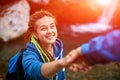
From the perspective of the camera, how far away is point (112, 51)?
8.46 feet

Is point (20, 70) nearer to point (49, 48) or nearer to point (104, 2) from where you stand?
point (49, 48)

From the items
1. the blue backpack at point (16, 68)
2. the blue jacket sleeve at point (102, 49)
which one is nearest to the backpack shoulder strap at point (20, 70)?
the blue backpack at point (16, 68)

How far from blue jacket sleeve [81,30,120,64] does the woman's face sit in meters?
0.48

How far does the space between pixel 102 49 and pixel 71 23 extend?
0.58m

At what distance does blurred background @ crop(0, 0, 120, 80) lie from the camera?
9.74ft

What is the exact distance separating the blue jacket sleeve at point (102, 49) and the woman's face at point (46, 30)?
0.48 m

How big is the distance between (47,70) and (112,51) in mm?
591

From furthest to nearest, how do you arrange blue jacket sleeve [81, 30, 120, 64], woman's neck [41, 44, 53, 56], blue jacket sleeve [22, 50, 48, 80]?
woman's neck [41, 44, 53, 56] < blue jacket sleeve [22, 50, 48, 80] < blue jacket sleeve [81, 30, 120, 64]

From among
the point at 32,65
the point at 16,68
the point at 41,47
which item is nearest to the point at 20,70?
the point at 16,68

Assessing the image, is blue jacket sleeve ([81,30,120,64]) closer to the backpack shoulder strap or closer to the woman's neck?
the woman's neck

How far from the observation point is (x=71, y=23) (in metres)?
3.02

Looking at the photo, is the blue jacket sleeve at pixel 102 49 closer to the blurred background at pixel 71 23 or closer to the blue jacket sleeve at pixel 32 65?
the blurred background at pixel 71 23

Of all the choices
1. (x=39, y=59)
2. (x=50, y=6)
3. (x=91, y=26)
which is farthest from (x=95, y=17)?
(x=39, y=59)

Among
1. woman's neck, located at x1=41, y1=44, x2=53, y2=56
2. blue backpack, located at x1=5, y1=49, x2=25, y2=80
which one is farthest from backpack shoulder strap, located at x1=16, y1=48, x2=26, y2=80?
woman's neck, located at x1=41, y1=44, x2=53, y2=56
